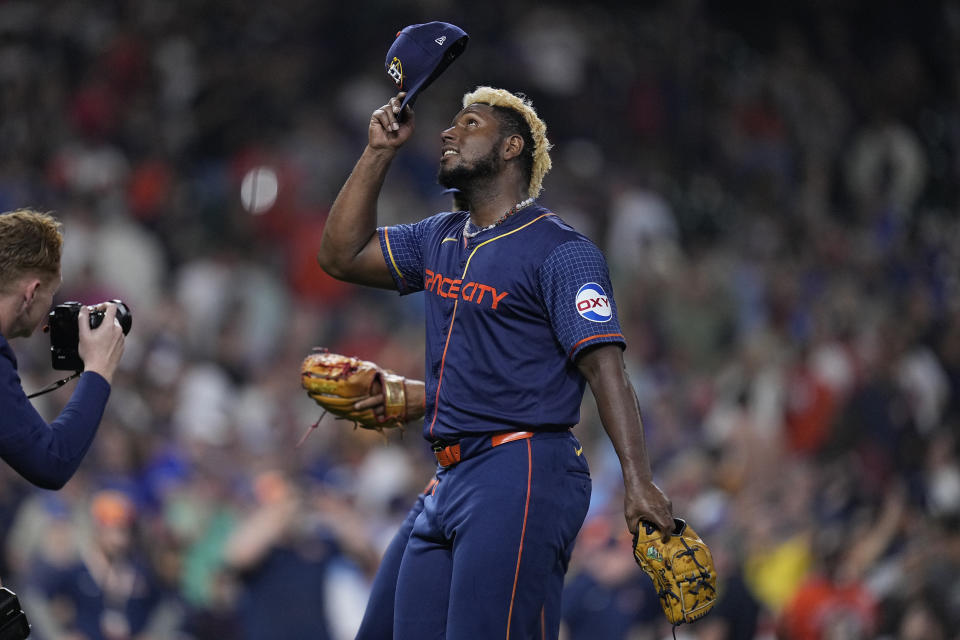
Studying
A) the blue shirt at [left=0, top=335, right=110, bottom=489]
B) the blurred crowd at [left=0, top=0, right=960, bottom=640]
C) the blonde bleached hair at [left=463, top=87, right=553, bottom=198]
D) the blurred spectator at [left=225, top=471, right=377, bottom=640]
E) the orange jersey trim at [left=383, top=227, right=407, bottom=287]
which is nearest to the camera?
the blue shirt at [left=0, top=335, right=110, bottom=489]

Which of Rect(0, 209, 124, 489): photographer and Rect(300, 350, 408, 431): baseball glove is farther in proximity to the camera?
Rect(300, 350, 408, 431): baseball glove

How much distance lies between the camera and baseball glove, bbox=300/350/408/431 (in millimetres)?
4457

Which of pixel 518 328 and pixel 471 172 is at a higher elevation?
pixel 471 172

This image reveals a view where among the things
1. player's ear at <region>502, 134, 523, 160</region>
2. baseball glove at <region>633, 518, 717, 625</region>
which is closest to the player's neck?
player's ear at <region>502, 134, 523, 160</region>

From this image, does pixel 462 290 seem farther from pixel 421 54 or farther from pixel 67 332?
pixel 67 332

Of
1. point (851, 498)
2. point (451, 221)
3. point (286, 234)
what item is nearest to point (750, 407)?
point (851, 498)

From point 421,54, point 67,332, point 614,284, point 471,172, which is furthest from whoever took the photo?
point 614,284

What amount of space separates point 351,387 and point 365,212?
23.6 inches

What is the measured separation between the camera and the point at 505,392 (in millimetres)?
A: 3902

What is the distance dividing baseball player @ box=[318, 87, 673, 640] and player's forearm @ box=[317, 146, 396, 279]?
0.02 metres

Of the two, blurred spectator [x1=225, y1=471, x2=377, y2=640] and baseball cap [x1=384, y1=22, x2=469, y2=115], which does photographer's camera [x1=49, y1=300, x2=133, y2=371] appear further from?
blurred spectator [x1=225, y1=471, x2=377, y2=640]

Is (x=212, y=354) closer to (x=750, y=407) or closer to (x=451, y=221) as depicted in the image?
(x=750, y=407)

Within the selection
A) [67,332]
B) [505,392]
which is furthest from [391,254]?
[67,332]

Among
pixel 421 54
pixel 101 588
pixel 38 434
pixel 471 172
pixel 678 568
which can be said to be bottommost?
pixel 101 588
